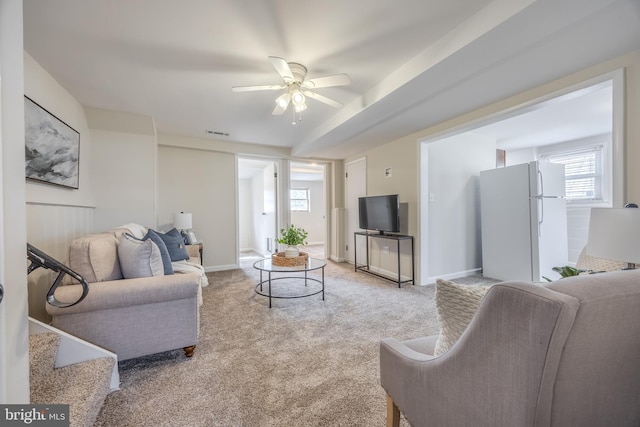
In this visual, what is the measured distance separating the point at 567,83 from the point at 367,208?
2.75 m

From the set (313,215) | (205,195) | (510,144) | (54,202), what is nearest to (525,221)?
(510,144)

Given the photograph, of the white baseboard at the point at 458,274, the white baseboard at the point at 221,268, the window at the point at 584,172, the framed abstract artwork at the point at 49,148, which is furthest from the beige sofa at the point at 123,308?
the window at the point at 584,172

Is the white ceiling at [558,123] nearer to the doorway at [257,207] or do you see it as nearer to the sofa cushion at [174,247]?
the doorway at [257,207]

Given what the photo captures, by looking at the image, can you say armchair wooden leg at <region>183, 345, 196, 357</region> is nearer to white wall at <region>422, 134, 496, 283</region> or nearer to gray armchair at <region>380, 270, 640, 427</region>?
gray armchair at <region>380, 270, 640, 427</region>

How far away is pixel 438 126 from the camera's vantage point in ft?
10.9

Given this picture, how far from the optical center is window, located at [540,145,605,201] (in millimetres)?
4297

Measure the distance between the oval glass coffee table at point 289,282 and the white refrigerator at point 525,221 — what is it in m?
2.65

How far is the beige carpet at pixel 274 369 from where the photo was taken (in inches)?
54.8

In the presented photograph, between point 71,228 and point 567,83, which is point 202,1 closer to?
point 71,228

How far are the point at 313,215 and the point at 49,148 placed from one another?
6703 mm

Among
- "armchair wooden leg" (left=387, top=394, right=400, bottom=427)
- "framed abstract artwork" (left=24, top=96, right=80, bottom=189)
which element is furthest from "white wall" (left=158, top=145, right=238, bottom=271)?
"armchair wooden leg" (left=387, top=394, right=400, bottom=427)

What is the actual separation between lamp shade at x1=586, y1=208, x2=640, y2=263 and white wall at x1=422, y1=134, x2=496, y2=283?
2.21m

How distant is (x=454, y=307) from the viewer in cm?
84

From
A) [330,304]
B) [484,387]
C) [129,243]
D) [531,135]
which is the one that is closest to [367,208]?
[330,304]
